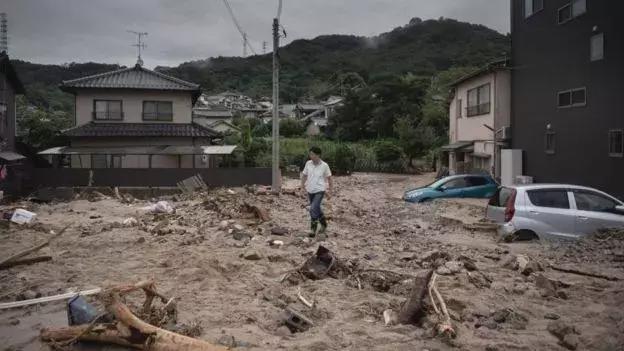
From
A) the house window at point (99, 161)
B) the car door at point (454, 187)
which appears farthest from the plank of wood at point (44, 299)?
the house window at point (99, 161)

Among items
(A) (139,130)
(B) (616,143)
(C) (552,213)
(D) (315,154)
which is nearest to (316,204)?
(D) (315,154)

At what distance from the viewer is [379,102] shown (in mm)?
53000

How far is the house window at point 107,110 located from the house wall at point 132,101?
0.19 meters

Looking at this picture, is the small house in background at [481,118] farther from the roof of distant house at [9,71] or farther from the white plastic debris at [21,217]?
the roof of distant house at [9,71]

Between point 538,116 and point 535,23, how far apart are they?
12.0 feet

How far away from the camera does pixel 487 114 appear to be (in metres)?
23.4

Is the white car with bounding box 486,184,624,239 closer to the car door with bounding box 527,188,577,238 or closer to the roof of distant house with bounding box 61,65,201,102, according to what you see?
the car door with bounding box 527,188,577,238

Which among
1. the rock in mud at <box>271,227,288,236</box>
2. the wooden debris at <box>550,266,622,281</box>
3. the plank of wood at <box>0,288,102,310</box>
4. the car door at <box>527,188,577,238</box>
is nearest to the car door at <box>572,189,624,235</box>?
the car door at <box>527,188,577,238</box>

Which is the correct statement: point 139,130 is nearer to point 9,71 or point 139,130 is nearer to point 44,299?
point 9,71

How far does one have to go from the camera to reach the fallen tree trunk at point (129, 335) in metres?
4.10

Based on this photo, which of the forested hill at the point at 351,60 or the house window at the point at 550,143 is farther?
the forested hill at the point at 351,60

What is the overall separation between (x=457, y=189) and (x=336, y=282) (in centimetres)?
1249

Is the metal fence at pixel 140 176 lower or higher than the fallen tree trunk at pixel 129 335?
higher

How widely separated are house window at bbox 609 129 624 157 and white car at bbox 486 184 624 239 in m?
6.20
